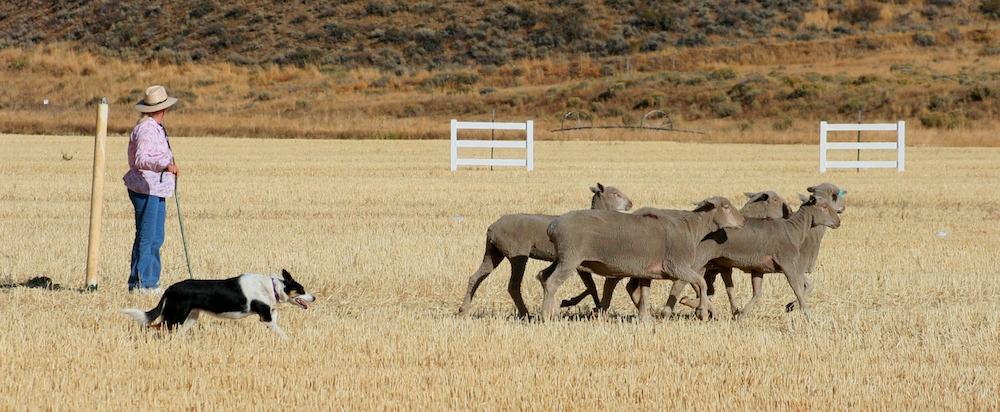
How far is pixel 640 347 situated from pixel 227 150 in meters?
30.4

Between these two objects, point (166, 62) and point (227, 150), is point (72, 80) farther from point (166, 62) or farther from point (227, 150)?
point (227, 150)

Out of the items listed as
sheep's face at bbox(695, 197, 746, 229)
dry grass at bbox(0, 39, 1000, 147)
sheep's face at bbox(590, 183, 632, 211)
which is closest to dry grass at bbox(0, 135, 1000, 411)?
sheep's face at bbox(695, 197, 746, 229)

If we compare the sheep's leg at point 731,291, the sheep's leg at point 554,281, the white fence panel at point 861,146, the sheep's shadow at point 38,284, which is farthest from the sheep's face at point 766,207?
the white fence panel at point 861,146

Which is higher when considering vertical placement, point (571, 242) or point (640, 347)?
point (571, 242)

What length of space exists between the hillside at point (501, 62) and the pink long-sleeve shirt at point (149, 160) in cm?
3662

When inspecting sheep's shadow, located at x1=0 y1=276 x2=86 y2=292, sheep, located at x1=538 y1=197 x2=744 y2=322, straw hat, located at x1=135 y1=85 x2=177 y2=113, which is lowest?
sheep's shadow, located at x1=0 y1=276 x2=86 y2=292

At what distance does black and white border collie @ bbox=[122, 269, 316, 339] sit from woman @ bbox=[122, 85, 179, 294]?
85.0 inches

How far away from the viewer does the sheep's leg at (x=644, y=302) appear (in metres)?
9.51

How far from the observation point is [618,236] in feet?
30.6

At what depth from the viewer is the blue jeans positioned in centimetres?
1056

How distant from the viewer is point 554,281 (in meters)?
9.27

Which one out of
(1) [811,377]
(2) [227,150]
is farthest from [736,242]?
(2) [227,150]

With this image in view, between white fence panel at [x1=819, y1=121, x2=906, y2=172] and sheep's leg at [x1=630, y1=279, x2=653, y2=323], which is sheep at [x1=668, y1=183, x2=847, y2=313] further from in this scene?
white fence panel at [x1=819, y1=121, x2=906, y2=172]

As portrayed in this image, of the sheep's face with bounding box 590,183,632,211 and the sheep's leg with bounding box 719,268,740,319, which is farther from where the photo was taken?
the sheep's face with bounding box 590,183,632,211
